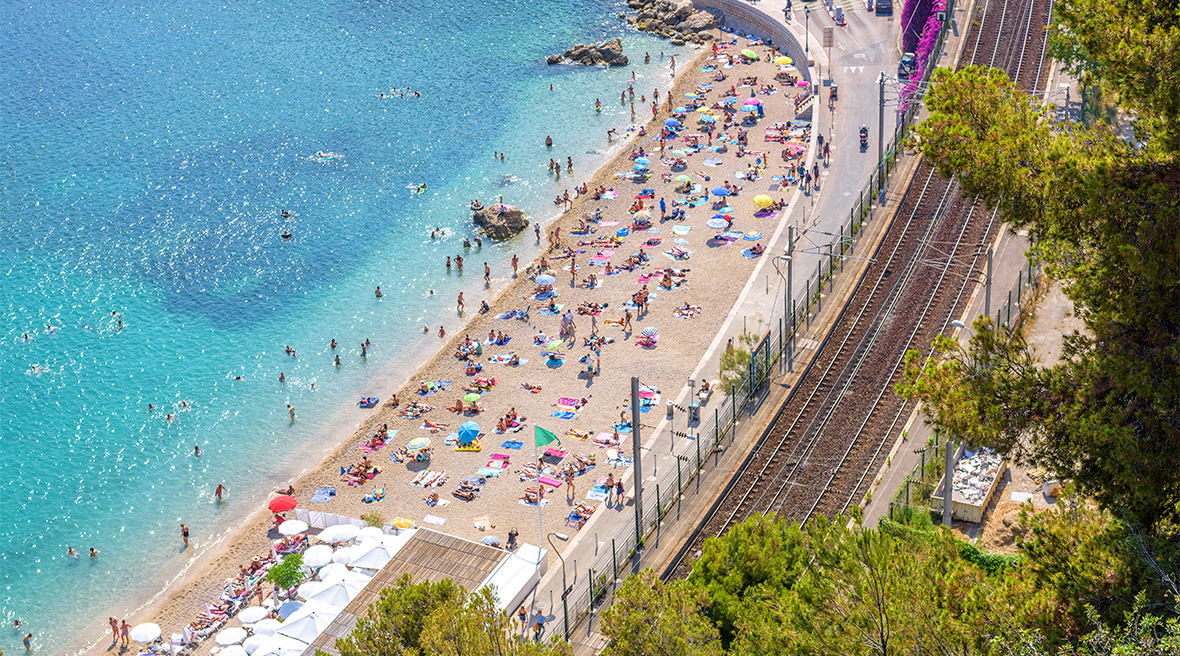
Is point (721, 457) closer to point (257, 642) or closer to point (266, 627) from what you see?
point (266, 627)

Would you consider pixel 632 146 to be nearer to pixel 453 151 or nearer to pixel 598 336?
pixel 453 151

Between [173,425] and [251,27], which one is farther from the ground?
[251,27]

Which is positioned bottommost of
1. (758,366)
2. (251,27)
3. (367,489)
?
(367,489)

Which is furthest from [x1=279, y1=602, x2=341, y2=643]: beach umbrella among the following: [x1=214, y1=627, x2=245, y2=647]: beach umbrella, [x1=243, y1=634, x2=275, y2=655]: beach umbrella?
[x1=214, y1=627, x2=245, y2=647]: beach umbrella

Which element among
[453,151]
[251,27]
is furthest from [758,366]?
[251,27]

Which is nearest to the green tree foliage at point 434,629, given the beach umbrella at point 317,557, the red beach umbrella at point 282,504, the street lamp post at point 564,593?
the street lamp post at point 564,593

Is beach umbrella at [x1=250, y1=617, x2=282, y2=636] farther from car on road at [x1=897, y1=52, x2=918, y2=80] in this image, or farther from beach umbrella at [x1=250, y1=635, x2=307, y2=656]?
car on road at [x1=897, y1=52, x2=918, y2=80]
